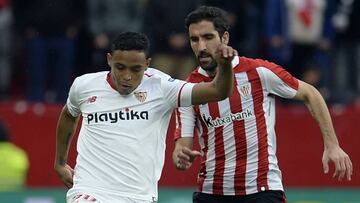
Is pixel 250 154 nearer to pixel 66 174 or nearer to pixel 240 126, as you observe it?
pixel 240 126

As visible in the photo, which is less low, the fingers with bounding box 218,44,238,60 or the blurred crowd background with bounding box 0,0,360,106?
the blurred crowd background with bounding box 0,0,360,106

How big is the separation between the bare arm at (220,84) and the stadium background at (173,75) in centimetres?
521

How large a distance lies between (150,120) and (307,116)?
23.4 ft

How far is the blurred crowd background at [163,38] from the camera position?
603 inches

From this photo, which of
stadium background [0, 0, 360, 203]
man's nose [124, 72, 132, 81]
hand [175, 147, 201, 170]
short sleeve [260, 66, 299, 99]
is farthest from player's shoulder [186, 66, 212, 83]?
stadium background [0, 0, 360, 203]

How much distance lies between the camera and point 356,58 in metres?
Result: 16.5

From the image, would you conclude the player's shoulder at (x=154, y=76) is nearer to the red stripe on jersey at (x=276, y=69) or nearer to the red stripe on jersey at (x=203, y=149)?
the red stripe on jersey at (x=203, y=149)

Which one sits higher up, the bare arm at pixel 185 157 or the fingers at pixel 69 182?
the bare arm at pixel 185 157

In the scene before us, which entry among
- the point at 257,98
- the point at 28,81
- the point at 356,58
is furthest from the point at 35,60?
the point at 257,98

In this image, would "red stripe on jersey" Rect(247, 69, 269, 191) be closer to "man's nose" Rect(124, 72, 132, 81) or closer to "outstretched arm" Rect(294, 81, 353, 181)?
"outstretched arm" Rect(294, 81, 353, 181)

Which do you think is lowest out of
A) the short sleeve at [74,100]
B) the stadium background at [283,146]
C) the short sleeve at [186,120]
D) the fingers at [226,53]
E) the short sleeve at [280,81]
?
the stadium background at [283,146]

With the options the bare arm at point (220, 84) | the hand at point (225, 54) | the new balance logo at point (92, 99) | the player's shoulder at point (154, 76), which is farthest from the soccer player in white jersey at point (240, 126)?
the hand at point (225, 54)

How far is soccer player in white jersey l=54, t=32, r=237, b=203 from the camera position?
7844mm

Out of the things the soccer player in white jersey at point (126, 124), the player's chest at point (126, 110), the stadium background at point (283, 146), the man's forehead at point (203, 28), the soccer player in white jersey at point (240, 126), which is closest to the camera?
the soccer player in white jersey at point (126, 124)
